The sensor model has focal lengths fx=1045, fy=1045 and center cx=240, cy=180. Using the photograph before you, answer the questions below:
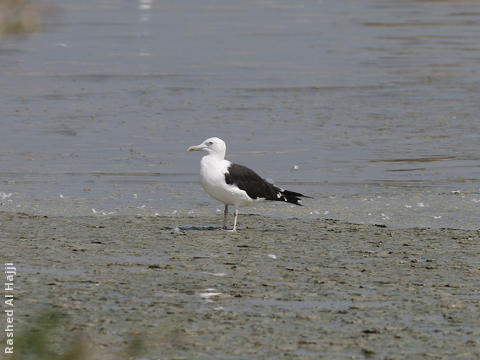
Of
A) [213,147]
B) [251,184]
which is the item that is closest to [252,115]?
[213,147]

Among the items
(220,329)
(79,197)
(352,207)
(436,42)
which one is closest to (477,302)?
(220,329)

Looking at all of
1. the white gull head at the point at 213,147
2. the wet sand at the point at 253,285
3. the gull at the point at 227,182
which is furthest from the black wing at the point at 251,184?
the wet sand at the point at 253,285

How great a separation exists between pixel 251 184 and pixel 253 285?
2.75 meters

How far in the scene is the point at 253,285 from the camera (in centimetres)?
789

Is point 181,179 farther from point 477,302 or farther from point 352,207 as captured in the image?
point 477,302

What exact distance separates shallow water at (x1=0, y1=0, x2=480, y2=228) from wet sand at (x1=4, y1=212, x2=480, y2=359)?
1207 millimetres

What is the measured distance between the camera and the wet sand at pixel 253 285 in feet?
21.1

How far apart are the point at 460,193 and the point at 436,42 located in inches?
673

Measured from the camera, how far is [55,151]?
50.6ft
